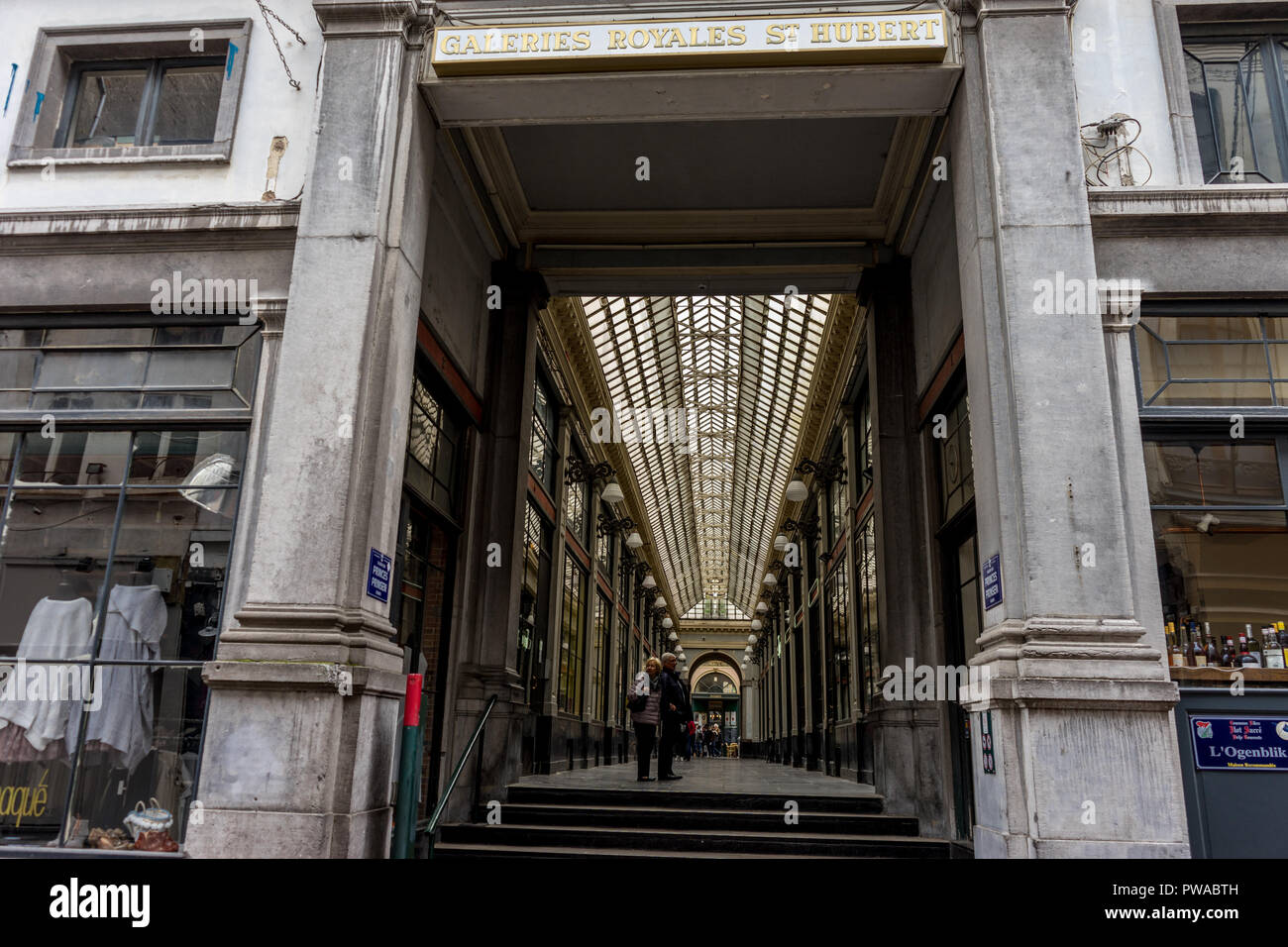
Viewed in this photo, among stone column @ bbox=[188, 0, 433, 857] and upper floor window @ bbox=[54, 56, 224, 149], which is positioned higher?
upper floor window @ bbox=[54, 56, 224, 149]

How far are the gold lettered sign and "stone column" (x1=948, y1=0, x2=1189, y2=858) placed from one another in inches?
20.5

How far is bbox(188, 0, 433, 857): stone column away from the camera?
5.24m

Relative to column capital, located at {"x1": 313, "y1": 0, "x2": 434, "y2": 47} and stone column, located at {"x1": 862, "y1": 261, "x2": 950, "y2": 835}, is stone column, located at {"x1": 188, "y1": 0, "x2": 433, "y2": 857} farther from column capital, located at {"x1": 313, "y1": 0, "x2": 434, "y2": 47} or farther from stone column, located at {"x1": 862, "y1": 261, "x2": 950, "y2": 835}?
stone column, located at {"x1": 862, "y1": 261, "x2": 950, "y2": 835}

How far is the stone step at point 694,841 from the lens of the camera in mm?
7449

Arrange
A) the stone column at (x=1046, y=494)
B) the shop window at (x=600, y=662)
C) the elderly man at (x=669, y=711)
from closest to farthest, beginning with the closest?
the stone column at (x=1046, y=494) < the elderly man at (x=669, y=711) < the shop window at (x=600, y=662)

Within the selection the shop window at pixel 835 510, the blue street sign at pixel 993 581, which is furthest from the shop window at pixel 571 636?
the blue street sign at pixel 993 581

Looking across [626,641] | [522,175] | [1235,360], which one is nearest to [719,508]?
[626,641]

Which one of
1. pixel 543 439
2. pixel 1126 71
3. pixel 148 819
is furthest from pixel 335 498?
pixel 543 439

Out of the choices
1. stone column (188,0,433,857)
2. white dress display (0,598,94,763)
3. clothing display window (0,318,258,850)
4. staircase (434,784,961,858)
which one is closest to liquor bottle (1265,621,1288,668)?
staircase (434,784,961,858)

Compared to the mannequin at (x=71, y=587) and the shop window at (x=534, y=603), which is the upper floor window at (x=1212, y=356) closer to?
the mannequin at (x=71, y=587)

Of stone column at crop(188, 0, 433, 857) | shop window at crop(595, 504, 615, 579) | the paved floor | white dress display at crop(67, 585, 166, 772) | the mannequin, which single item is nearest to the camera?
stone column at crop(188, 0, 433, 857)

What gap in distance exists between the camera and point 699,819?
26.4 feet

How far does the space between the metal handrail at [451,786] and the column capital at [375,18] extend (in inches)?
219

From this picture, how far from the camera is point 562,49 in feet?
21.2
